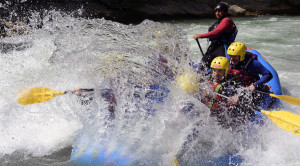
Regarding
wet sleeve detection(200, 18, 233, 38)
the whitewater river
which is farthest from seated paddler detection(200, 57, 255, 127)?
wet sleeve detection(200, 18, 233, 38)

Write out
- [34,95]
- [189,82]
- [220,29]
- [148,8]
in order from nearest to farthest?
[189,82]
[34,95]
[220,29]
[148,8]

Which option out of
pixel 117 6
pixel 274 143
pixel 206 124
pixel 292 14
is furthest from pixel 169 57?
pixel 292 14

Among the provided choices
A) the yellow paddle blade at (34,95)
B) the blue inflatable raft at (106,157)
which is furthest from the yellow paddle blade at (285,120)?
the yellow paddle blade at (34,95)

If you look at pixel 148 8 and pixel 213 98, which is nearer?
pixel 213 98

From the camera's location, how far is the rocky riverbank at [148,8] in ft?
39.5

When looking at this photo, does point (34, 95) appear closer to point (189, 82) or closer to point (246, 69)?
point (189, 82)

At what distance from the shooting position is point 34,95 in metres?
3.75

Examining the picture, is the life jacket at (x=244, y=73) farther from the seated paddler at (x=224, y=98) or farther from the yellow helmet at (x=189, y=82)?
the yellow helmet at (x=189, y=82)

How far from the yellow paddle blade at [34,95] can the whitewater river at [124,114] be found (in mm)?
304

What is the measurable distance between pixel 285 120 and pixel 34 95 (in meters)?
2.95

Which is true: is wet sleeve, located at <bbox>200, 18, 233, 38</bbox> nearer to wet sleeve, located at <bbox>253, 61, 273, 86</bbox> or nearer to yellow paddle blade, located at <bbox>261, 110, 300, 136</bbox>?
wet sleeve, located at <bbox>253, 61, 273, 86</bbox>

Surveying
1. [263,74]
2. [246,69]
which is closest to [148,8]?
[246,69]

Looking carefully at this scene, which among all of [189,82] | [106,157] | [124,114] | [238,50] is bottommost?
[106,157]

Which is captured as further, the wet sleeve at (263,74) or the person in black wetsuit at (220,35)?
the person in black wetsuit at (220,35)
